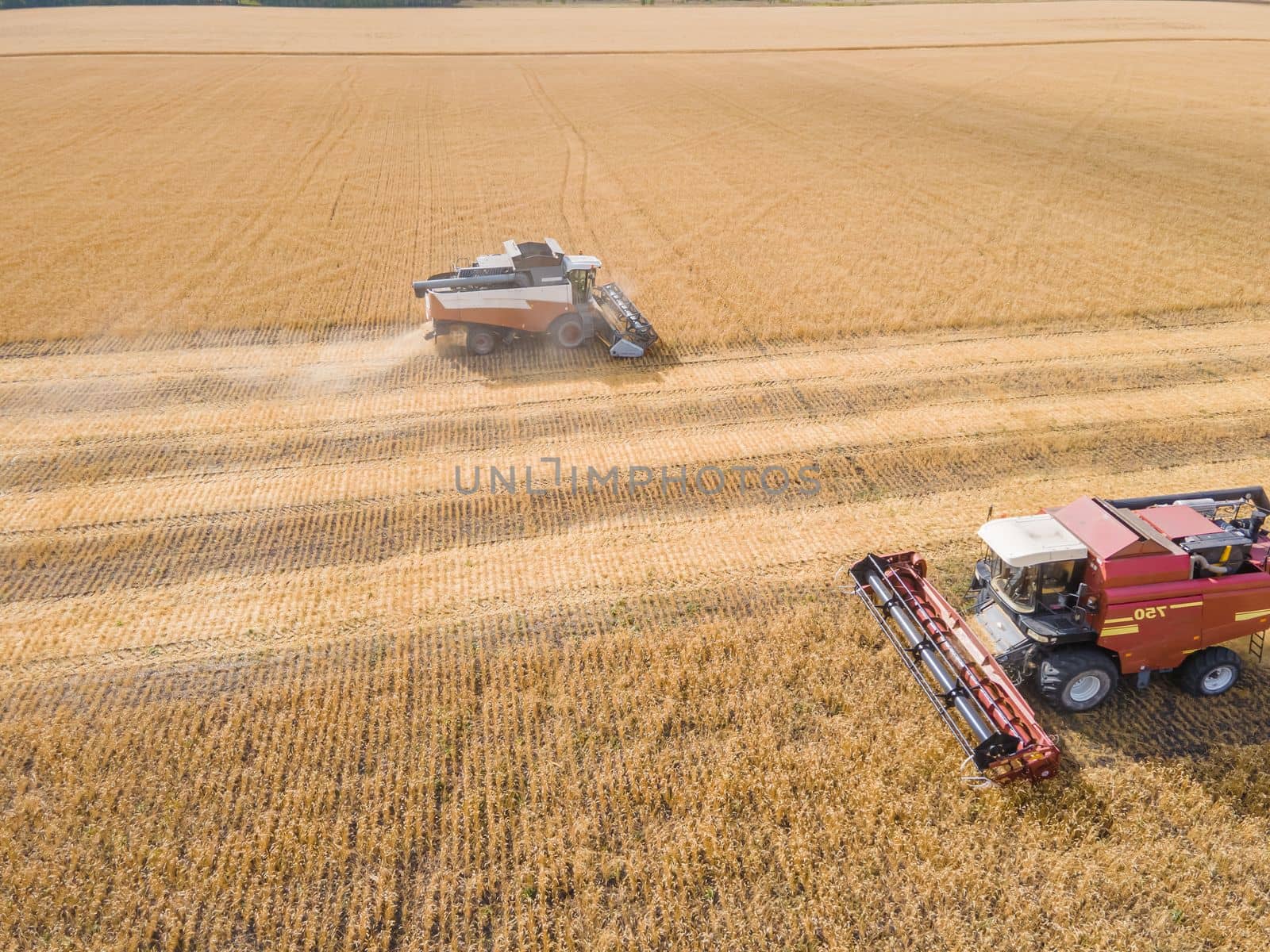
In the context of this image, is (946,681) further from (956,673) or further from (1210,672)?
(1210,672)

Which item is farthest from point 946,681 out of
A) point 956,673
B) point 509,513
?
point 509,513

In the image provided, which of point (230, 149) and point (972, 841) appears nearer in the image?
point (972, 841)

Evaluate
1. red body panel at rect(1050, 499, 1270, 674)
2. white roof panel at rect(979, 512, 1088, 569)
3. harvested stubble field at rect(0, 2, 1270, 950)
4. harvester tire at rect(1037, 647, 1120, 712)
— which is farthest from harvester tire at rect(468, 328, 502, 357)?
harvester tire at rect(1037, 647, 1120, 712)

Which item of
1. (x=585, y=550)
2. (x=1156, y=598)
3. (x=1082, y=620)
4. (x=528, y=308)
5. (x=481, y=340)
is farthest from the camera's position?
(x=481, y=340)

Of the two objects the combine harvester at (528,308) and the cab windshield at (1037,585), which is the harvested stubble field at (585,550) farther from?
the cab windshield at (1037,585)

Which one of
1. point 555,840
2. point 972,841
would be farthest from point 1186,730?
point 555,840

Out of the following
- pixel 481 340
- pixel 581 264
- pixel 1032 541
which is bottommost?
pixel 481 340

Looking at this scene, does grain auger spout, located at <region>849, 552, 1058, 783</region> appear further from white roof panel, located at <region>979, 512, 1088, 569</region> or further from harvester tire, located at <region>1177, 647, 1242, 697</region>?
harvester tire, located at <region>1177, 647, 1242, 697</region>

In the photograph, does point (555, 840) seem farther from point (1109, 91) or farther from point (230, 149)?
point (1109, 91)
